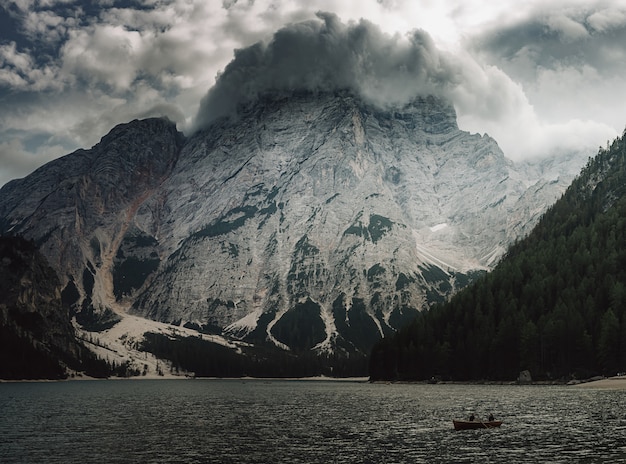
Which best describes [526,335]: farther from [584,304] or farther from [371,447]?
[371,447]

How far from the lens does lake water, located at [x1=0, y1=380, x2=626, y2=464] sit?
7169 centimetres

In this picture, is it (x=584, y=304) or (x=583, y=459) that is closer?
(x=583, y=459)

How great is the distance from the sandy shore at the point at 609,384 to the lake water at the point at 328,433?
18411mm

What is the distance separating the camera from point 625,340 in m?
175

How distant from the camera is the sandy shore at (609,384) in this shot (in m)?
157

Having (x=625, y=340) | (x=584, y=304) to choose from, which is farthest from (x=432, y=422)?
(x=584, y=304)

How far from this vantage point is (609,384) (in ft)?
538

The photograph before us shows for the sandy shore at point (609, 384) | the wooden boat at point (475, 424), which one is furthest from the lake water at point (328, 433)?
the sandy shore at point (609, 384)

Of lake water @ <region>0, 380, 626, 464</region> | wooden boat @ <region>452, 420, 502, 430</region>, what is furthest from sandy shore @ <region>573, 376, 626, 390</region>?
wooden boat @ <region>452, 420, 502, 430</region>

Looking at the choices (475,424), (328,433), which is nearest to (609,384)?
(475,424)

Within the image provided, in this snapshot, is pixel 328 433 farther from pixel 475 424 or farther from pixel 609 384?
pixel 609 384

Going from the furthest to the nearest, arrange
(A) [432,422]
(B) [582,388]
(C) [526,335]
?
(C) [526,335]
(B) [582,388]
(A) [432,422]

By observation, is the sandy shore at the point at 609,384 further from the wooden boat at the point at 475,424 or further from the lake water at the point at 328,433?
the wooden boat at the point at 475,424

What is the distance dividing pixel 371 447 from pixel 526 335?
421ft
